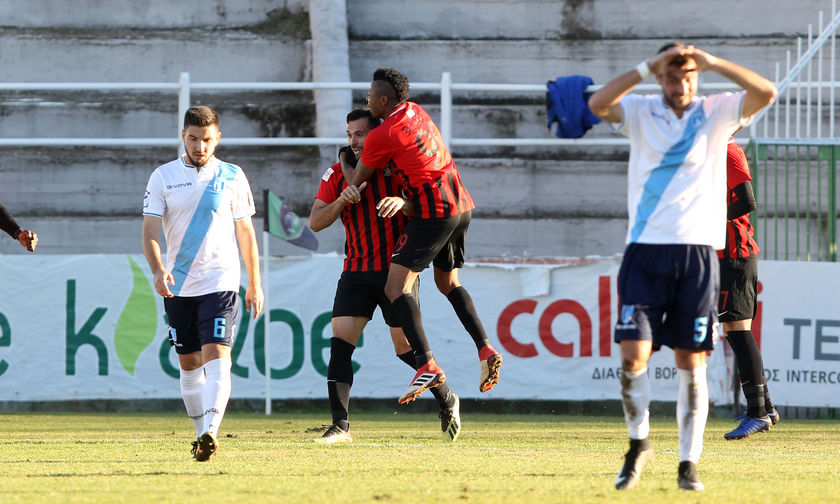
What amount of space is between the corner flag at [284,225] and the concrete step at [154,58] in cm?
364

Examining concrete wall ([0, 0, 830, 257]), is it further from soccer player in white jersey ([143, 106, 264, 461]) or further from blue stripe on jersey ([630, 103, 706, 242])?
blue stripe on jersey ([630, 103, 706, 242])

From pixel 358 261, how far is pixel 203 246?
1427 millimetres

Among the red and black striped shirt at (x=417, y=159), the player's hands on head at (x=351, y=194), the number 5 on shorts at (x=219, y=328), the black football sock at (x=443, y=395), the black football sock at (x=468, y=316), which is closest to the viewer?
the number 5 on shorts at (x=219, y=328)

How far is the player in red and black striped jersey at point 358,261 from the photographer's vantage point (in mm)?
7738

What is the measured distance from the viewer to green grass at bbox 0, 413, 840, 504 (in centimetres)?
493

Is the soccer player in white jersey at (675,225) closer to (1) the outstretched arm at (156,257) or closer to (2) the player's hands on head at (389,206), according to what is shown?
(2) the player's hands on head at (389,206)

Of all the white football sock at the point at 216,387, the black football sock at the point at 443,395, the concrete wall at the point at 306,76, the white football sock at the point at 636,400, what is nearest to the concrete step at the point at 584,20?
the concrete wall at the point at 306,76

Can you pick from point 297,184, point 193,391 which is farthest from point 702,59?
point 297,184

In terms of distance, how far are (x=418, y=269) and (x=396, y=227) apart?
52 centimetres

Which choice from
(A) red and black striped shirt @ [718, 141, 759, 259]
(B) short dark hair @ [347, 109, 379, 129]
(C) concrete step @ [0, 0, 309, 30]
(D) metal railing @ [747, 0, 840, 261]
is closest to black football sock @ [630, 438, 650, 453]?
(A) red and black striped shirt @ [718, 141, 759, 259]

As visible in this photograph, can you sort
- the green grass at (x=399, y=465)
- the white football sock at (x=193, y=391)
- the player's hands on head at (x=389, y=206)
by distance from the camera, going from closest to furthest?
1. the green grass at (x=399, y=465)
2. the white football sock at (x=193, y=391)
3. the player's hands on head at (x=389, y=206)

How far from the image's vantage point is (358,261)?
7.80 m

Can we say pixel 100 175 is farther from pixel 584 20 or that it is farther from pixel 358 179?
pixel 358 179

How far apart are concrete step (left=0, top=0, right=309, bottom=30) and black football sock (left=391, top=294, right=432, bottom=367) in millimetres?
9317
